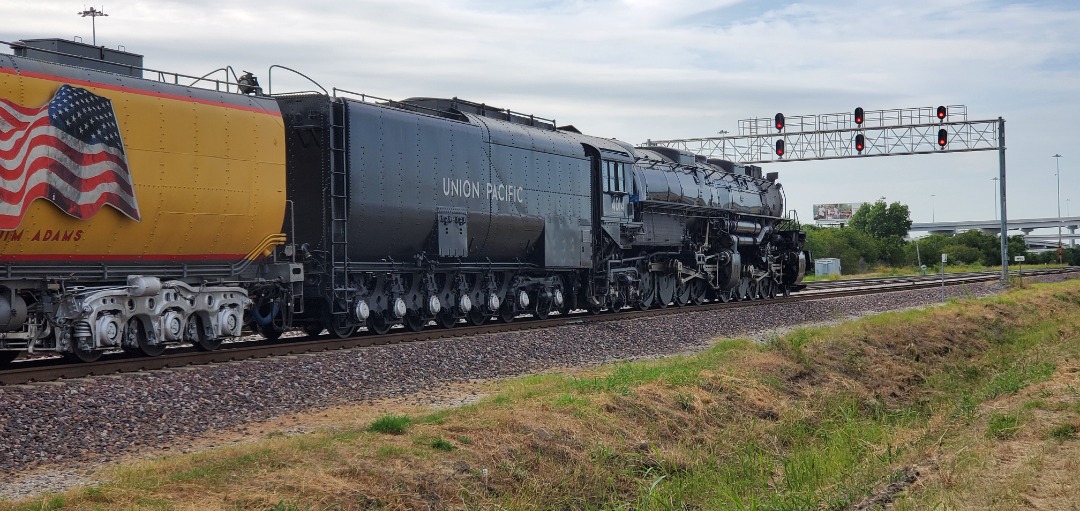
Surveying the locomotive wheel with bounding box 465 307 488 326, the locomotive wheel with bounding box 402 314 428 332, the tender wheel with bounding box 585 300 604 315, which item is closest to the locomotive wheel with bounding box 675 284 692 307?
the tender wheel with bounding box 585 300 604 315

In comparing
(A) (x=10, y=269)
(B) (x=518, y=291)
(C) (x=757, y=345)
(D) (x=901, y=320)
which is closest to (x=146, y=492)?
(A) (x=10, y=269)

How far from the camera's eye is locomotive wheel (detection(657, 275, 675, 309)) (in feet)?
99.9

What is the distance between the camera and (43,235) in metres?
13.4

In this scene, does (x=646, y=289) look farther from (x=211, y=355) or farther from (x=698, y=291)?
(x=211, y=355)

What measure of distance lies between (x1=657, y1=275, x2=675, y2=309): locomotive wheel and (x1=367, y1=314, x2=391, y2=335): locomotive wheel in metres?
12.1

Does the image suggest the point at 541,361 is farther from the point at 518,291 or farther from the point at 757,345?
the point at 518,291

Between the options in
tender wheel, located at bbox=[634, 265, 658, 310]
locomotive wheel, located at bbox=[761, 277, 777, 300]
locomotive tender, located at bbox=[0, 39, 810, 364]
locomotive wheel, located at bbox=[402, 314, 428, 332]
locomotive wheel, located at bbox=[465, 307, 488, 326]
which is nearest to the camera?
locomotive tender, located at bbox=[0, 39, 810, 364]

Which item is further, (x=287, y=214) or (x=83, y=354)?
(x=287, y=214)

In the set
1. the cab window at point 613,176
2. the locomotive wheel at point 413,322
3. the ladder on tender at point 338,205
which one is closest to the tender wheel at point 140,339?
the ladder on tender at point 338,205

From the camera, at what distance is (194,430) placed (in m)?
11.1

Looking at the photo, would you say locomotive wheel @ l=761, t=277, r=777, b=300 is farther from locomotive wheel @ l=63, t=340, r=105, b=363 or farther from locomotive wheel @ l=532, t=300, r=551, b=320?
locomotive wheel @ l=63, t=340, r=105, b=363

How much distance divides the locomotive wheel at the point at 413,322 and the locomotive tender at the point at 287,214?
0.13ft

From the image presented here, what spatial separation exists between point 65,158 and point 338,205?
538 centimetres

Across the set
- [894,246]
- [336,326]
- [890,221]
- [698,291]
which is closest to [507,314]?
[336,326]
